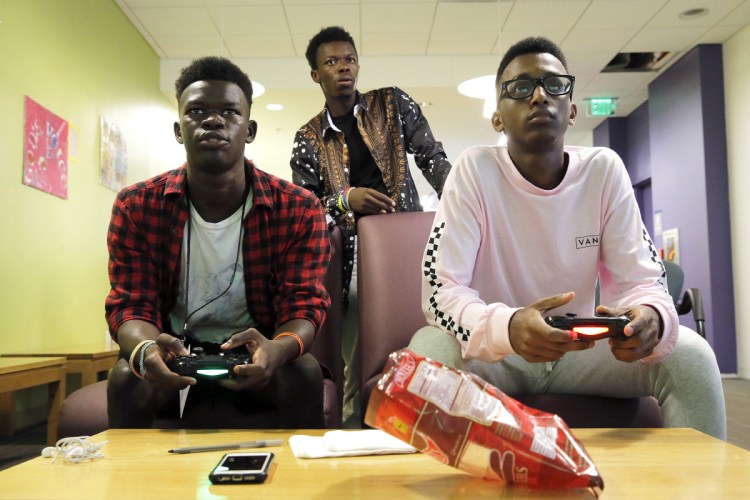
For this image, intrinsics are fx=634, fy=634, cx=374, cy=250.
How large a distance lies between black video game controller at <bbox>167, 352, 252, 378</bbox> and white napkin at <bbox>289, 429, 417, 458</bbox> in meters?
0.28

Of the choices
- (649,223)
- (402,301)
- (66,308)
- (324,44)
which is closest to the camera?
(402,301)

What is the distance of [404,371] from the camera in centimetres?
83

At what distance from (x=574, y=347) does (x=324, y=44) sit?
6.12 ft

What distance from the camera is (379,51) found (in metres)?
6.56

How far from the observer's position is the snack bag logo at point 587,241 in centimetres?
158

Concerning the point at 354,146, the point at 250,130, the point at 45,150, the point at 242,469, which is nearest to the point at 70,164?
the point at 45,150

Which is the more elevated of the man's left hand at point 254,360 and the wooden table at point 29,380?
the man's left hand at point 254,360

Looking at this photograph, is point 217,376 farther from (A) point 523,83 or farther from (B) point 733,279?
(B) point 733,279

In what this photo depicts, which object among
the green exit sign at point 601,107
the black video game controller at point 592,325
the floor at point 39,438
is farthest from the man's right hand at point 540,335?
the green exit sign at point 601,107

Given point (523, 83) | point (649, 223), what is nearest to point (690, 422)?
point (523, 83)

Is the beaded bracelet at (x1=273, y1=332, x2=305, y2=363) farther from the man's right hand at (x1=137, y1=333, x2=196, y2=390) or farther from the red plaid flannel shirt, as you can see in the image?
the man's right hand at (x1=137, y1=333, x2=196, y2=390)

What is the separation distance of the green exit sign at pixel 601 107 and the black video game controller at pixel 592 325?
705cm

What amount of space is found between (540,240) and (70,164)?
12.7ft

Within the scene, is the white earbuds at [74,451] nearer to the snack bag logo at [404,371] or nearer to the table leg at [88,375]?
the snack bag logo at [404,371]
